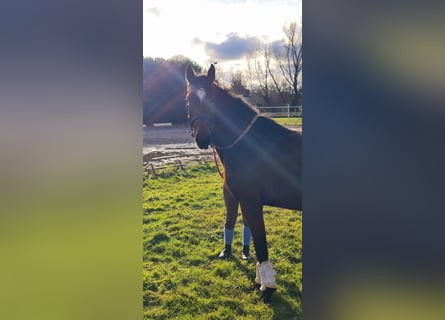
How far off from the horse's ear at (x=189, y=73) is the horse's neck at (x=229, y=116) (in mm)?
167

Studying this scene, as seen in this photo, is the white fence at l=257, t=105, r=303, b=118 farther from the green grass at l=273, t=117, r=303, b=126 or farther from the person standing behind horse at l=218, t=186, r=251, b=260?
the person standing behind horse at l=218, t=186, r=251, b=260

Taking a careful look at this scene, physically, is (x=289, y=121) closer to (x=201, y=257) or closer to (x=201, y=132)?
(x=201, y=132)

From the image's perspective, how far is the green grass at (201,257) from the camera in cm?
169

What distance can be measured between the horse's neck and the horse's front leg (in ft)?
1.38

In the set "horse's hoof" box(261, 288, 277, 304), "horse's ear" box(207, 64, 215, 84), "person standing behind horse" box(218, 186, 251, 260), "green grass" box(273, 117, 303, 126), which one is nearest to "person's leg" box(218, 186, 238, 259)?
"person standing behind horse" box(218, 186, 251, 260)

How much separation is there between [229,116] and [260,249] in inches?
31.3

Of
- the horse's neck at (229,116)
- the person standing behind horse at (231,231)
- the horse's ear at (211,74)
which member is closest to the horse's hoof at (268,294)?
the person standing behind horse at (231,231)

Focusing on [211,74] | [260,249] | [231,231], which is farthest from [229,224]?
[211,74]

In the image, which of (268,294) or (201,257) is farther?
(201,257)

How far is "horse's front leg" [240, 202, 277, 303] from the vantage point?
171 centimetres

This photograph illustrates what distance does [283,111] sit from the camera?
1.81m
